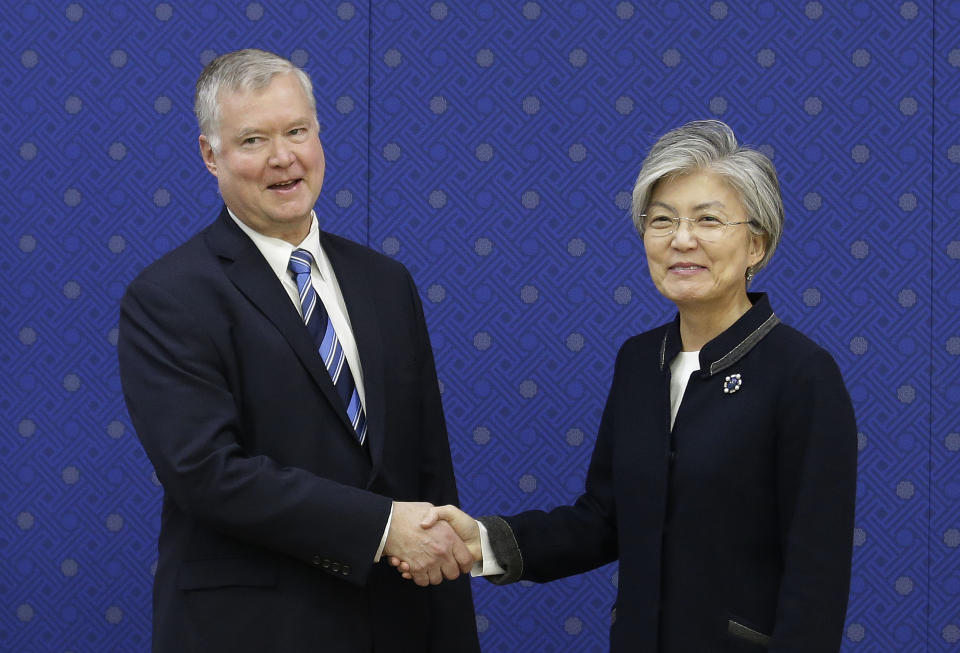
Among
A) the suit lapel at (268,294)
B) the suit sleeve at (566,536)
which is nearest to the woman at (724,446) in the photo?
the suit sleeve at (566,536)

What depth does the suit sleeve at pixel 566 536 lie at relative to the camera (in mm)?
2176

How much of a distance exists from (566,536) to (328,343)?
0.62 metres

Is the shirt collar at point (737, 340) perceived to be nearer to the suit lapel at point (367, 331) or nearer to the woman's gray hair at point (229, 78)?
the suit lapel at point (367, 331)

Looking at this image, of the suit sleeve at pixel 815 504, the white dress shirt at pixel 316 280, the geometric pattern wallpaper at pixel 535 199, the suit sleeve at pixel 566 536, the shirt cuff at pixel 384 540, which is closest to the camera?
the suit sleeve at pixel 815 504

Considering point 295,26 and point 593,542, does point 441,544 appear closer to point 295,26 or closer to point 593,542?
point 593,542

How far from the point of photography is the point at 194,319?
6.37ft

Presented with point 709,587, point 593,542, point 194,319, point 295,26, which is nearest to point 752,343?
point 709,587

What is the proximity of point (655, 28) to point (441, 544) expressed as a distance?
1.65 m

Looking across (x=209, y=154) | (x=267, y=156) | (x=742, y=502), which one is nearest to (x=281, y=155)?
(x=267, y=156)

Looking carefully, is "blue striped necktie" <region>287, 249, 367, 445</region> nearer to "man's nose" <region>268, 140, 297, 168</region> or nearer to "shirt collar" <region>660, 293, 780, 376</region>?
"man's nose" <region>268, 140, 297, 168</region>

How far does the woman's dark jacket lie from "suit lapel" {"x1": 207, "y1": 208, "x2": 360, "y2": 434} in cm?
56

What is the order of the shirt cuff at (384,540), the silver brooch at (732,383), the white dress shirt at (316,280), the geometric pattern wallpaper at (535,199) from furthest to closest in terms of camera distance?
the geometric pattern wallpaper at (535,199)
the white dress shirt at (316,280)
the shirt cuff at (384,540)
the silver brooch at (732,383)

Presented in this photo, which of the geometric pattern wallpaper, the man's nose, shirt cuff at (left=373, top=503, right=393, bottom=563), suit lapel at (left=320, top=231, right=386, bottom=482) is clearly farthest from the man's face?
the geometric pattern wallpaper

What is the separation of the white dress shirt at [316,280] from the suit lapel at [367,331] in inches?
0.7
